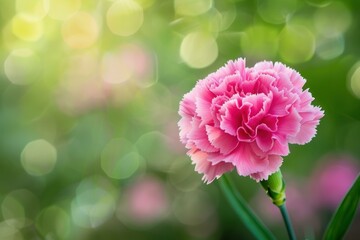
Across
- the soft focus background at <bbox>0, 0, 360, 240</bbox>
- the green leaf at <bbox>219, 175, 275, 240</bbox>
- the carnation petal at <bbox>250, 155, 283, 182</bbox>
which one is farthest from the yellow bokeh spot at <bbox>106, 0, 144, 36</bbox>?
the carnation petal at <bbox>250, 155, 283, 182</bbox>

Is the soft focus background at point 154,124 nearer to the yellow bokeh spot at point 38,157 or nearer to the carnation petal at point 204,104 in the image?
the yellow bokeh spot at point 38,157

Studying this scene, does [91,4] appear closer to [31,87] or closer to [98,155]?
[31,87]

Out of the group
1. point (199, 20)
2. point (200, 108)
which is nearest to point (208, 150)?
point (200, 108)

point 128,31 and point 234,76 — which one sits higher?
point 234,76

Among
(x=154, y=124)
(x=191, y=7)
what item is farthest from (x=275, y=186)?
(x=191, y=7)

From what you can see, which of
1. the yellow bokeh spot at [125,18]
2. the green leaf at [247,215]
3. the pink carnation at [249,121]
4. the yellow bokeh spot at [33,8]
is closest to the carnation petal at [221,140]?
the pink carnation at [249,121]

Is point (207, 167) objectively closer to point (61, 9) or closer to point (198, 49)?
point (198, 49)

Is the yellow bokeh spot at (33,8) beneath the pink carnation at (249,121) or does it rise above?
beneath
